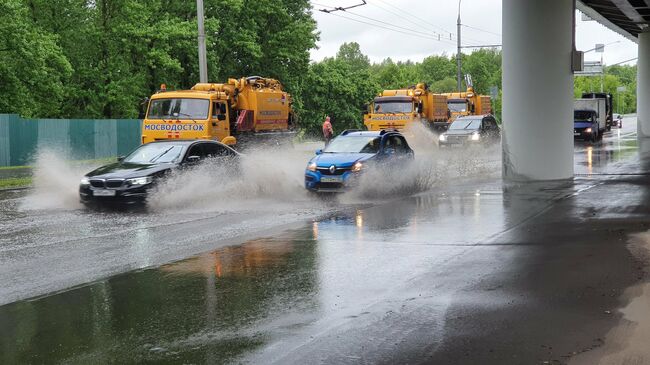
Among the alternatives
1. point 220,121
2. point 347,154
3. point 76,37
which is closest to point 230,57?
point 76,37

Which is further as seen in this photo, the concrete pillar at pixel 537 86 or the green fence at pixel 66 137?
the green fence at pixel 66 137

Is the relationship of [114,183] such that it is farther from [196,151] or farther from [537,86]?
[537,86]

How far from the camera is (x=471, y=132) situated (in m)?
32.6

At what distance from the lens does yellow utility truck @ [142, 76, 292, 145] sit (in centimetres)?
2145

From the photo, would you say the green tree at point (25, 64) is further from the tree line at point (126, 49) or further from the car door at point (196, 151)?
the car door at point (196, 151)

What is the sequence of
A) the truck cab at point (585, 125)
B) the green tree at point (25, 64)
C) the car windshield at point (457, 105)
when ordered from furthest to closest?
1. the car windshield at point (457, 105)
2. the truck cab at point (585, 125)
3. the green tree at point (25, 64)

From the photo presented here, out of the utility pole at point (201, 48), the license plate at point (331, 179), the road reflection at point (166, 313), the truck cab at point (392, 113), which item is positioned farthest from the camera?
the truck cab at point (392, 113)

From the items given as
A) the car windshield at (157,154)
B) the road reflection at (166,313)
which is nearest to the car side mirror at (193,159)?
the car windshield at (157,154)

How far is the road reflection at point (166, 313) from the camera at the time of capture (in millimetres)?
5664

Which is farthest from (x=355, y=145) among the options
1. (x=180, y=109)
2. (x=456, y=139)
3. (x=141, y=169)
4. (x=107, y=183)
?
(x=456, y=139)

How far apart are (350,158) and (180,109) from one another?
6.68 m

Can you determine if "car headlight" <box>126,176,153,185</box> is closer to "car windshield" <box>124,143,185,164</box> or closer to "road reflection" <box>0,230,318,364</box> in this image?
"car windshield" <box>124,143,185,164</box>

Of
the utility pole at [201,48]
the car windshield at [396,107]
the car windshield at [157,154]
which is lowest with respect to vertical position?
the car windshield at [157,154]

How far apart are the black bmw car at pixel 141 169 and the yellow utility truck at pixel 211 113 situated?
4.22 m
